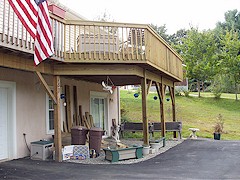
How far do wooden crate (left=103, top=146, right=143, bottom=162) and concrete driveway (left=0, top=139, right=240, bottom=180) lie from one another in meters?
0.43

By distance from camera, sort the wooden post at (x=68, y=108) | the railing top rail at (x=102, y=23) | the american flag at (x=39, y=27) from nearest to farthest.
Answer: the american flag at (x=39, y=27) < the railing top rail at (x=102, y=23) < the wooden post at (x=68, y=108)

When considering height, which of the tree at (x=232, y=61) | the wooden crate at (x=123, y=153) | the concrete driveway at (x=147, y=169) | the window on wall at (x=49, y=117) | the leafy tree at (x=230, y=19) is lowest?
the concrete driveway at (x=147, y=169)

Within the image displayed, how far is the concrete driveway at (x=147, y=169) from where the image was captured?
19.9ft

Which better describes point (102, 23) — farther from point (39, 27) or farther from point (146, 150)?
point (146, 150)

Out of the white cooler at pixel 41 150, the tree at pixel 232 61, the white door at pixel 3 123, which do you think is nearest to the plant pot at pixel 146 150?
the white cooler at pixel 41 150

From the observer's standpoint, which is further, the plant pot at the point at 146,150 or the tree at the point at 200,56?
the tree at the point at 200,56

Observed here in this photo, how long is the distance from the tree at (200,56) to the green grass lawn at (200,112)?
221 cm

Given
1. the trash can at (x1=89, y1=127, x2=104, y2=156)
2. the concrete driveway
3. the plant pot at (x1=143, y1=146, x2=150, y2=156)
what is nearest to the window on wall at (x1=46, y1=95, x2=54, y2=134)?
the trash can at (x1=89, y1=127, x2=104, y2=156)

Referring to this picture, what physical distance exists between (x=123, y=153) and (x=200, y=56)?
63.7 feet

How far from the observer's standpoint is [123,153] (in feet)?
26.1

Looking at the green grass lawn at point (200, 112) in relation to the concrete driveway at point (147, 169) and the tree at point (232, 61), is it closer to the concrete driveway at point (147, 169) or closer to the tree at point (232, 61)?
the tree at point (232, 61)

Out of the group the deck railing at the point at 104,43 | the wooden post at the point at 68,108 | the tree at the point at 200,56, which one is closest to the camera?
the deck railing at the point at 104,43

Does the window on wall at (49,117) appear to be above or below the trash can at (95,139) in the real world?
above

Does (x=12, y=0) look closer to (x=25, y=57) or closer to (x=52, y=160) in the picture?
(x=25, y=57)
